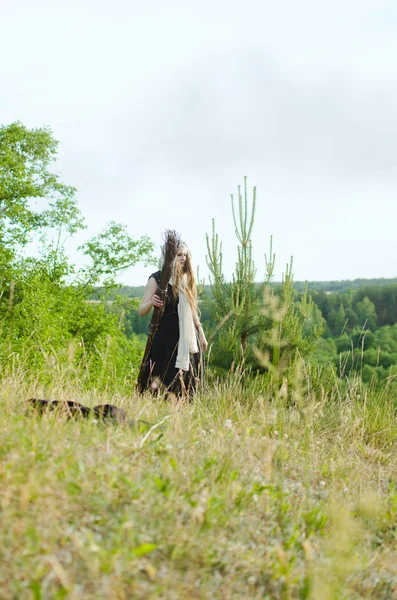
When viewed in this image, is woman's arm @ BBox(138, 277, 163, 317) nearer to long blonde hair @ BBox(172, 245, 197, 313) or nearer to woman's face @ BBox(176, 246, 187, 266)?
long blonde hair @ BBox(172, 245, 197, 313)

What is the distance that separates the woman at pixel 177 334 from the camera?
6.07m

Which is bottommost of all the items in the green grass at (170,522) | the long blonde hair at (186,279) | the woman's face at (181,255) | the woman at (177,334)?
the green grass at (170,522)

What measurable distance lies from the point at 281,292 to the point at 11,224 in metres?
17.6

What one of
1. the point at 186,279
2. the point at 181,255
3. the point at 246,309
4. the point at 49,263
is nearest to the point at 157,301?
the point at 186,279

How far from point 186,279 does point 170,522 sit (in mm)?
4033

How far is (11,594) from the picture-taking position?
1.95 meters

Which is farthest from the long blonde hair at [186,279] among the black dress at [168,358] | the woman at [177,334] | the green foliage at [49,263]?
the green foliage at [49,263]

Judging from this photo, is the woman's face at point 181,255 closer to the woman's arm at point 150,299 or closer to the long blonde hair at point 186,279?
the long blonde hair at point 186,279

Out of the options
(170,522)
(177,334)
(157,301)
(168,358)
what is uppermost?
(157,301)

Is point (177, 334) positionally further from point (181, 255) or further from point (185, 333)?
point (181, 255)

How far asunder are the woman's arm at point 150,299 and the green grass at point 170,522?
94.2 inches

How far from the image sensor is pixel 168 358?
246 inches

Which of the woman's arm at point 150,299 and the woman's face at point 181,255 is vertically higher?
the woman's face at point 181,255

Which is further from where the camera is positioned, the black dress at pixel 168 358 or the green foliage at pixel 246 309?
the green foliage at pixel 246 309
